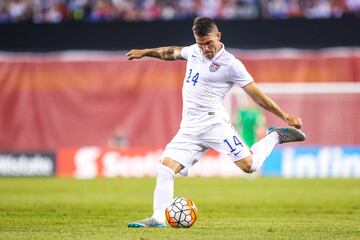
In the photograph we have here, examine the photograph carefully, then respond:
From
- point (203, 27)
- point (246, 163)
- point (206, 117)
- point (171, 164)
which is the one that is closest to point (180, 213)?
point (171, 164)

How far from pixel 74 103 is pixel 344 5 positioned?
31.2 ft

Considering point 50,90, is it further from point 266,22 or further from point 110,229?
point 110,229

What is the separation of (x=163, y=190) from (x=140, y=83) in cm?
1898

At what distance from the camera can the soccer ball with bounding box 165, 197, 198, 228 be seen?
11172mm

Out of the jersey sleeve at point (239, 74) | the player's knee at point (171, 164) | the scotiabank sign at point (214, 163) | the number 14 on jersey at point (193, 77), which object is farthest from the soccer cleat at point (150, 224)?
the scotiabank sign at point (214, 163)

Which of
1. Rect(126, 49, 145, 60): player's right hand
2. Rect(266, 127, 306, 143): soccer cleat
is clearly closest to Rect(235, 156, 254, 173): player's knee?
Rect(266, 127, 306, 143): soccer cleat

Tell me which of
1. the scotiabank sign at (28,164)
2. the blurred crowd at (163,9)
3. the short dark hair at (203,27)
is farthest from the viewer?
the blurred crowd at (163,9)

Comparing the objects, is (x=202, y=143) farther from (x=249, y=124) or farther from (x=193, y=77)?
(x=249, y=124)

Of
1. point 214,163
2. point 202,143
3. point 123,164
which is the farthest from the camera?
point 123,164

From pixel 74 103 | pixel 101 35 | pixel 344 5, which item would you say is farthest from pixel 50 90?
pixel 344 5

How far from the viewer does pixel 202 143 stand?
11.5m

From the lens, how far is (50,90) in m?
30.3

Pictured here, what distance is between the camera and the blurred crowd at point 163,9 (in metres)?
28.5

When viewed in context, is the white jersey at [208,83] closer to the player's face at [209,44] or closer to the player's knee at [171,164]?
the player's face at [209,44]
